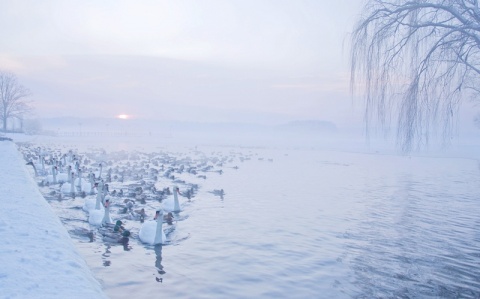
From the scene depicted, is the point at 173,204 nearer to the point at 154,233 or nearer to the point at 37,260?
the point at 154,233

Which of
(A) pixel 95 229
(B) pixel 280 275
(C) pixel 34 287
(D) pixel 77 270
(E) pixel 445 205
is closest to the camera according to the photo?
(C) pixel 34 287

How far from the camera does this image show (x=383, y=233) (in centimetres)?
1338

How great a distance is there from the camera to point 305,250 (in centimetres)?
1138

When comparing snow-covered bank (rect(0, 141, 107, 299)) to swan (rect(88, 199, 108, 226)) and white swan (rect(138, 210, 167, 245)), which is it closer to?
swan (rect(88, 199, 108, 226))

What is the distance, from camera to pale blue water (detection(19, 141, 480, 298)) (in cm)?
867

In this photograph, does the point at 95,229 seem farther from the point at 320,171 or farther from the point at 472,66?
the point at 320,171

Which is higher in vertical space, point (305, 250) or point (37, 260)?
point (37, 260)

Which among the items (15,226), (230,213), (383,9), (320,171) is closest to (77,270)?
(15,226)

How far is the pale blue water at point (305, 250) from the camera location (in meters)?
8.67

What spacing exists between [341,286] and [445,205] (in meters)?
12.2

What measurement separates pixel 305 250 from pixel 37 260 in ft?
23.2

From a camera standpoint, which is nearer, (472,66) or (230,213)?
(472,66)

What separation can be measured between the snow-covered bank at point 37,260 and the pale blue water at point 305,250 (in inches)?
49.7

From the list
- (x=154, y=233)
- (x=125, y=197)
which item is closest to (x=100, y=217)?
(x=154, y=233)
